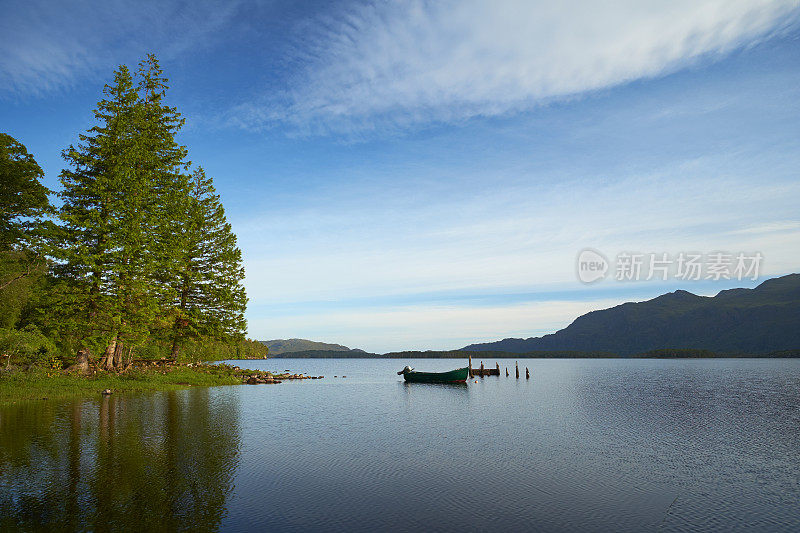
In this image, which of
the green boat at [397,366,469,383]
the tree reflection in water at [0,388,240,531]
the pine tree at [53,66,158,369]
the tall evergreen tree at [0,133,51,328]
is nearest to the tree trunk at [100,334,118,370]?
the pine tree at [53,66,158,369]

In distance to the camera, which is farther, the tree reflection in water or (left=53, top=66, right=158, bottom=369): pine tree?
(left=53, top=66, right=158, bottom=369): pine tree

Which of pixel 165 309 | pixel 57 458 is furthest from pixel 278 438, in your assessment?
pixel 165 309

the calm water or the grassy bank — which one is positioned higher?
the grassy bank

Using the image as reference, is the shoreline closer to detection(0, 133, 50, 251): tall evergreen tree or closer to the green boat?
detection(0, 133, 50, 251): tall evergreen tree

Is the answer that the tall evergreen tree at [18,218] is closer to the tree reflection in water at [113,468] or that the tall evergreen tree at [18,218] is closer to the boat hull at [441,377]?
the tree reflection in water at [113,468]

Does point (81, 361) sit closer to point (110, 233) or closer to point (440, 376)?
point (110, 233)

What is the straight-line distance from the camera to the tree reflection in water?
11453 mm

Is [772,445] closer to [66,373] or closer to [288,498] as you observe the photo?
[288,498]

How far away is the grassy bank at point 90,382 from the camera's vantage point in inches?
1216

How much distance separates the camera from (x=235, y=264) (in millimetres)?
57469

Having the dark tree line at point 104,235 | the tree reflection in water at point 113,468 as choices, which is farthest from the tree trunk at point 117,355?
the tree reflection in water at point 113,468

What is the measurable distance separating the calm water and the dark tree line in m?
Answer: 9.04

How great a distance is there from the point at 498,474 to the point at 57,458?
1538 cm

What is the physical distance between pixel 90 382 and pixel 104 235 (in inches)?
447
